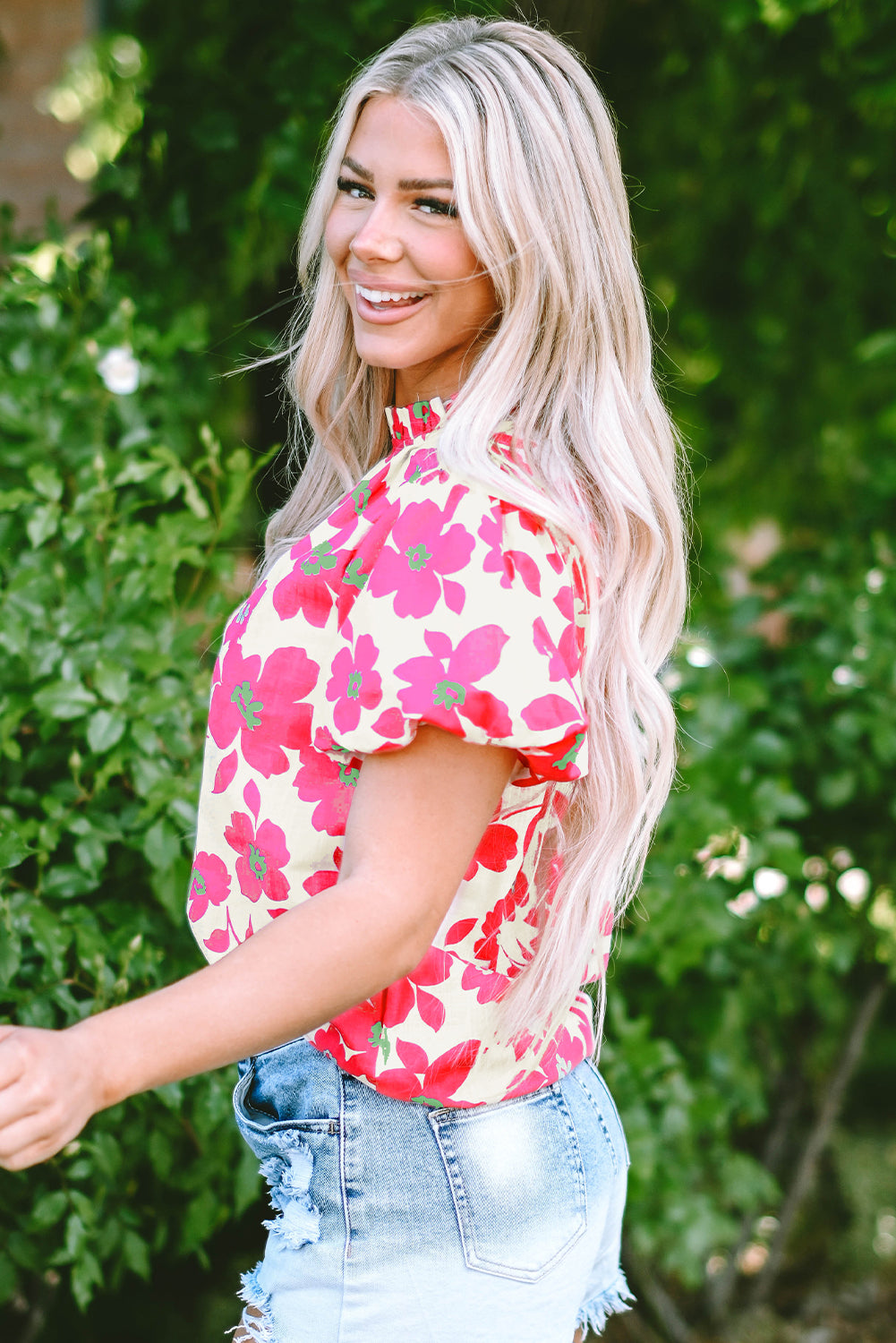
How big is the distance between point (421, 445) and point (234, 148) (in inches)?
63.4

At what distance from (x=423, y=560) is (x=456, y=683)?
110mm

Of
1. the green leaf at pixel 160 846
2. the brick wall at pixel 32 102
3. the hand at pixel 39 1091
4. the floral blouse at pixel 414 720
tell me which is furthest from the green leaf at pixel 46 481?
the brick wall at pixel 32 102

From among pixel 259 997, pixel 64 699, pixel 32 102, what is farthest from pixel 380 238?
pixel 32 102

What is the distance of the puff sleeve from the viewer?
3.11 feet

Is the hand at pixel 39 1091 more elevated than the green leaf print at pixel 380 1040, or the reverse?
the hand at pixel 39 1091

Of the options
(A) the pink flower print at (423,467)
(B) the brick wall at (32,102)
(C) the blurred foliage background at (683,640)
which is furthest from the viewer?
(B) the brick wall at (32,102)

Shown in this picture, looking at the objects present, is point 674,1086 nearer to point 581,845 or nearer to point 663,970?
point 663,970

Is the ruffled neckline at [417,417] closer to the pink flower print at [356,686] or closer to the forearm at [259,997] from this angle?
the pink flower print at [356,686]

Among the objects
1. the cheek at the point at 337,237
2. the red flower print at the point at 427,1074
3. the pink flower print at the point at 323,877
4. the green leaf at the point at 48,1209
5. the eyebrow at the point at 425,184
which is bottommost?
the green leaf at the point at 48,1209

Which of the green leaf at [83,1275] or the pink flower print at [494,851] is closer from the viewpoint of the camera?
the pink flower print at [494,851]

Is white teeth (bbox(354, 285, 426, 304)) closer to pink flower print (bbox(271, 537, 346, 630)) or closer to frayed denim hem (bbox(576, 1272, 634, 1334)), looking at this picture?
pink flower print (bbox(271, 537, 346, 630))

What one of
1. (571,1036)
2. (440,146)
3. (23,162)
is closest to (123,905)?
(571,1036)

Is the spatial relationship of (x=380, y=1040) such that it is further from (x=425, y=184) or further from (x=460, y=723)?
(x=425, y=184)

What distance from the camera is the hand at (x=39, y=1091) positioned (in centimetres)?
79
